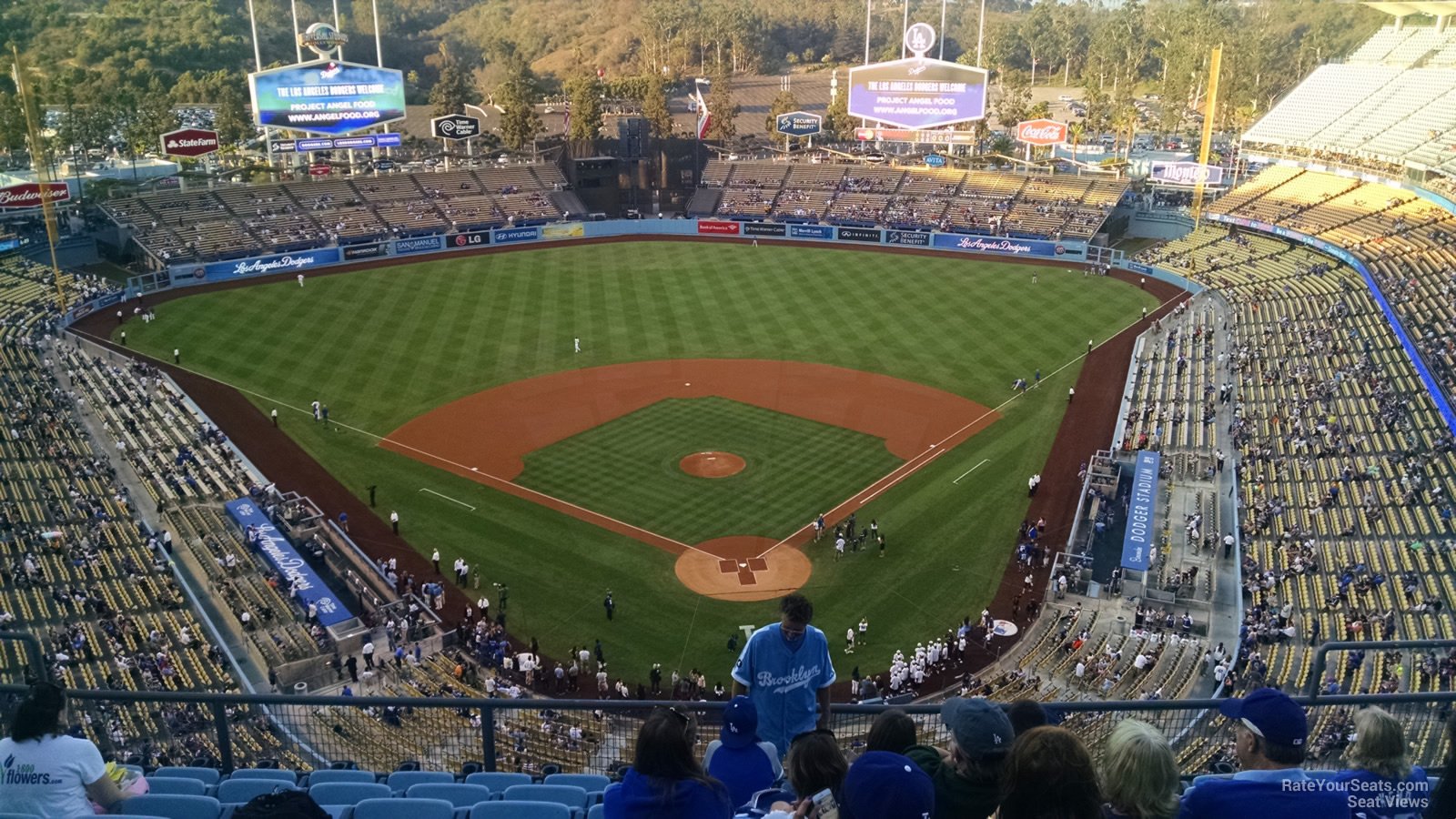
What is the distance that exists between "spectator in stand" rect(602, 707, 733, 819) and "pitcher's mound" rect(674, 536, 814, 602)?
2253 centimetres

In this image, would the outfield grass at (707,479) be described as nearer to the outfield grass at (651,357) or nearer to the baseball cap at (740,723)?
the outfield grass at (651,357)

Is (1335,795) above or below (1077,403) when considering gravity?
above

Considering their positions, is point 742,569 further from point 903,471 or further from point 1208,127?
point 1208,127

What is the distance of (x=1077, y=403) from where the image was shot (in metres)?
42.8

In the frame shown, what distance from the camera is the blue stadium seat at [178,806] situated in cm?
747

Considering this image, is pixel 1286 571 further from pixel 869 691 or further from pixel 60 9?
pixel 60 9

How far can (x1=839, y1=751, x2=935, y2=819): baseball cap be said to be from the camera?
5.72 m

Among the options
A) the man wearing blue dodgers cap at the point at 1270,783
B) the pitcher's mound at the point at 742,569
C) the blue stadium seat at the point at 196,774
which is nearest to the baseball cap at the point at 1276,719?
the man wearing blue dodgers cap at the point at 1270,783

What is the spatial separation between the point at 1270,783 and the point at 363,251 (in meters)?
66.2

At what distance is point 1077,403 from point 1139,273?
24.1m

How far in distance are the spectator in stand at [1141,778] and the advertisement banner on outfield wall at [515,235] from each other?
6851 centimetres

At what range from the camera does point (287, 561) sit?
28.0m

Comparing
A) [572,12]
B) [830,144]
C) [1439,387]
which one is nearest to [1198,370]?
[1439,387]

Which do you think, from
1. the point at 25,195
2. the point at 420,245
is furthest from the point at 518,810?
the point at 420,245
